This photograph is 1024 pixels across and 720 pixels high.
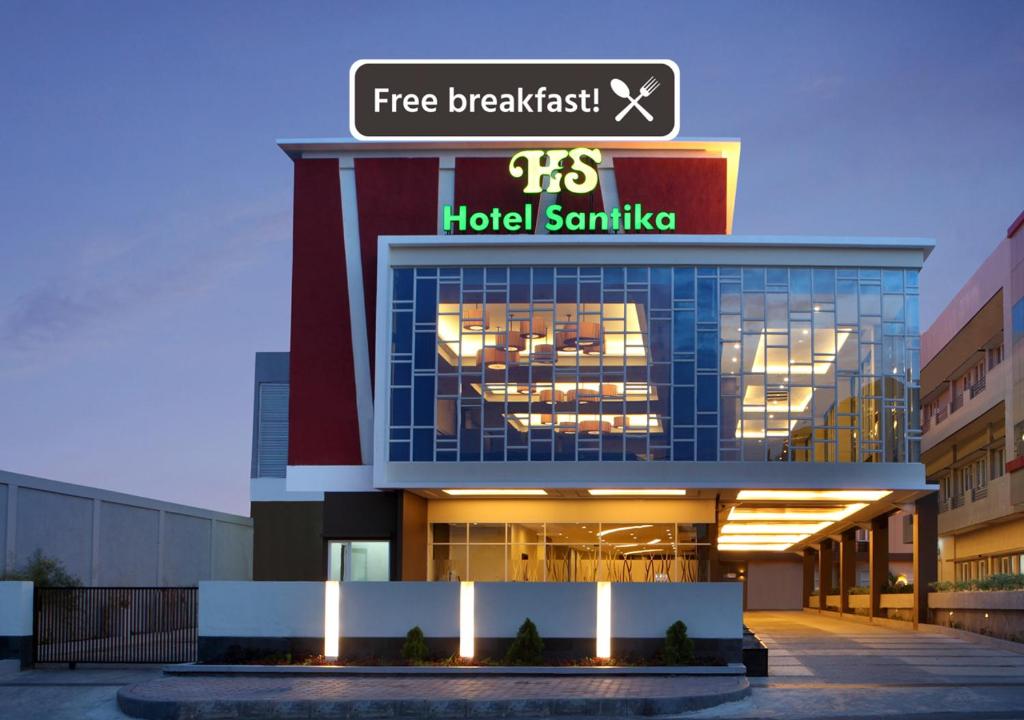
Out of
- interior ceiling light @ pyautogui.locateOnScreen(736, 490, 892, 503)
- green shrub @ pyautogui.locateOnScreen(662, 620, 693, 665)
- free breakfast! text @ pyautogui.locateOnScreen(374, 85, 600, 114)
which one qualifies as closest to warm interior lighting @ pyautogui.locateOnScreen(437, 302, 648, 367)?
interior ceiling light @ pyautogui.locateOnScreen(736, 490, 892, 503)

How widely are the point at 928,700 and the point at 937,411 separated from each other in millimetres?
63342

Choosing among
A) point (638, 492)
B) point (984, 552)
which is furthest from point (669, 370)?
point (984, 552)

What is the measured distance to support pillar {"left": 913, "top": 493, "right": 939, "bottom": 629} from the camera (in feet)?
164

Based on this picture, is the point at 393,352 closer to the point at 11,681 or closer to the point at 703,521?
the point at 703,521

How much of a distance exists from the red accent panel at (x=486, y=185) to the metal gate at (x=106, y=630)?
58.7 feet

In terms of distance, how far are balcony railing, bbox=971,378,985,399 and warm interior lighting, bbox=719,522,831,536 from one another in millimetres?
11694

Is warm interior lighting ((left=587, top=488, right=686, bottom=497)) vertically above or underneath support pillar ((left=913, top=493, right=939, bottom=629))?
above

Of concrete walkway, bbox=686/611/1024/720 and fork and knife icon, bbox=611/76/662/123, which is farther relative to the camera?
fork and knife icon, bbox=611/76/662/123

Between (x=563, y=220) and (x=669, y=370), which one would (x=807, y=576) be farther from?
(x=563, y=220)

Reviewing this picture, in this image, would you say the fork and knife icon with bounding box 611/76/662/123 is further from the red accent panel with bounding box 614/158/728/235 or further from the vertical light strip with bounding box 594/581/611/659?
the vertical light strip with bounding box 594/581/611/659

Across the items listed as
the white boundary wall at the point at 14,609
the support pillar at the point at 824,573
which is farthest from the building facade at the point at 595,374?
the support pillar at the point at 824,573

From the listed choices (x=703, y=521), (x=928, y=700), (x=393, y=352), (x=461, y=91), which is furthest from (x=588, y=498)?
(x=928, y=700)

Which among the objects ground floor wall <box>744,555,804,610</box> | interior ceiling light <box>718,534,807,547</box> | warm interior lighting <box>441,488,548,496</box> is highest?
warm interior lighting <box>441,488,548,496</box>

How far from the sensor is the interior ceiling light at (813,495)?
4269 centimetres
